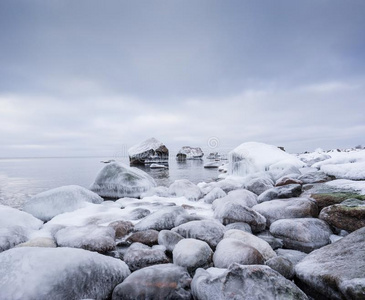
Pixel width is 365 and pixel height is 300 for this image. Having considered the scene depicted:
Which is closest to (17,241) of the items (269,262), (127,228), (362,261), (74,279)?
(127,228)

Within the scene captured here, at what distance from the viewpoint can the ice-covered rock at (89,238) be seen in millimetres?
3178

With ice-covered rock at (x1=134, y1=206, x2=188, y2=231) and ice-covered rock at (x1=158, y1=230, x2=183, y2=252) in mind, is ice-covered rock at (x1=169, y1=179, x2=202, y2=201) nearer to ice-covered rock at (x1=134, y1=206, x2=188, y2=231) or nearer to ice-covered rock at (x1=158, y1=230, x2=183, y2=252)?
ice-covered rock at (x1=134, y1=206, x2=188, y2=231)

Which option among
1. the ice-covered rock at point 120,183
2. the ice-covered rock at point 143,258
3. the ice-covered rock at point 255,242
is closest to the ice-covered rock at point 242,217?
the ice-covered rock at point 255,242

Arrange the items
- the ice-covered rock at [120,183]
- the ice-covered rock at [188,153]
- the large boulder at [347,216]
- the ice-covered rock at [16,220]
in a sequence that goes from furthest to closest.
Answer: the ice-covered rock at [188,153] → the ice-covered rock at [120,183] → the ice-covered rock at [16,220] → the large boulder at [347,216]

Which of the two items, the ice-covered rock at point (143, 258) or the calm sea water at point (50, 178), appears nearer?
the ice-covered rock at point (143, 258)

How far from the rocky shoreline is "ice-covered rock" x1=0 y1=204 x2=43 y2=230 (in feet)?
0.05

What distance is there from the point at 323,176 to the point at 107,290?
7231 millimetres

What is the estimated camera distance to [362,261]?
2105 millimetres

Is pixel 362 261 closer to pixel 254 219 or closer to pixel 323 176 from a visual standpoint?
pixel 254 219

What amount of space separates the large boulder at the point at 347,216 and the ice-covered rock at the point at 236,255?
1905 mm

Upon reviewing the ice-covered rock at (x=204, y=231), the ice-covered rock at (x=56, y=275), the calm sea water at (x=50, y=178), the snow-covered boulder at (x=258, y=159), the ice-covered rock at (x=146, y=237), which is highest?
the snow-covered boulder at (x=258, y=159)

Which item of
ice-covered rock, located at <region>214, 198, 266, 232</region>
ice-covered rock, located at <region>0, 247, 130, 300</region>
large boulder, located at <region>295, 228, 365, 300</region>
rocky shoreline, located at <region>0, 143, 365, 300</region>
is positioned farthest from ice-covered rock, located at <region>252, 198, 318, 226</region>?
ice-covered rock, located at <region>0, 247, 130, 300</region>

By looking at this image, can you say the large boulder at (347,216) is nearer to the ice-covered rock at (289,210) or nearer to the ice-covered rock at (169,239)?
the ice-covered rock at (289,210)

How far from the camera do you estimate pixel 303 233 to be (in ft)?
11.6
